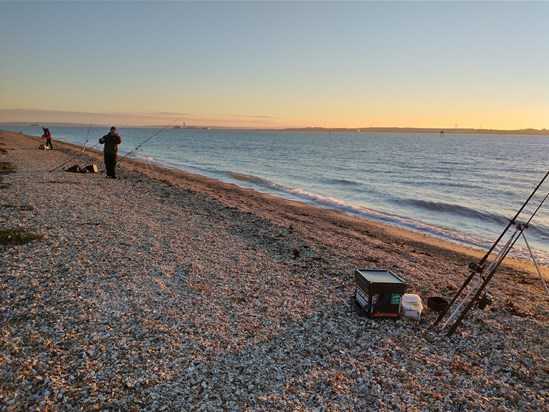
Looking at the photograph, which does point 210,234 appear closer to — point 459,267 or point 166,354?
point 166,354

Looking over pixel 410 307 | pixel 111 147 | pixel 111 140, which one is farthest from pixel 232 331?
pixel 111 147

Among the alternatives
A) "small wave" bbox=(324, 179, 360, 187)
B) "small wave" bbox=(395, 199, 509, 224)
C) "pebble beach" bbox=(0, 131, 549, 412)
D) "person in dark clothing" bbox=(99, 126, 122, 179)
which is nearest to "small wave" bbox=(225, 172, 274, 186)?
"small wave" bbox=(324, 179, 360, 187)

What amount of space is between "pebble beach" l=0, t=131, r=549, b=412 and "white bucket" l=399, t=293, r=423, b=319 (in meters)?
0.13

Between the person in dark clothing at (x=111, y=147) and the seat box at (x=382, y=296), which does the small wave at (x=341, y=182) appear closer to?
the person in dark clothing at (x=111, y=147)

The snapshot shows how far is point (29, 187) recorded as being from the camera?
16.7 meters

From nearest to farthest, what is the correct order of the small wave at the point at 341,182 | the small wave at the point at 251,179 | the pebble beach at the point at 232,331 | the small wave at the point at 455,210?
the pebble beach at the point at 232,331 < the small wave at the point at 455,210 < the small wave at the point at 251,179 < the small wave at the point at 341,182

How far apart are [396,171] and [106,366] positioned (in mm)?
43697

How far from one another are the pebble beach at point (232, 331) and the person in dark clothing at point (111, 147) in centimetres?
849

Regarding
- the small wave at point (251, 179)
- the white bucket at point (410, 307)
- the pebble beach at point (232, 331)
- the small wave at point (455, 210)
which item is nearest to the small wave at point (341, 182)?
the small wave at point (251, 179)

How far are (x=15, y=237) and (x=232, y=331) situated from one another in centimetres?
696

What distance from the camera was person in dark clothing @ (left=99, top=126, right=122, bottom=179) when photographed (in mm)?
19688

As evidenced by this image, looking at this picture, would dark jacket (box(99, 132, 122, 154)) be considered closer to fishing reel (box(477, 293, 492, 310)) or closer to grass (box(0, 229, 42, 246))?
grass (box(0, 229, 42, 246))

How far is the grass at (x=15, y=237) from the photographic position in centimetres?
939

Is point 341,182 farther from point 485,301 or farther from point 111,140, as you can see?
point 485,301
